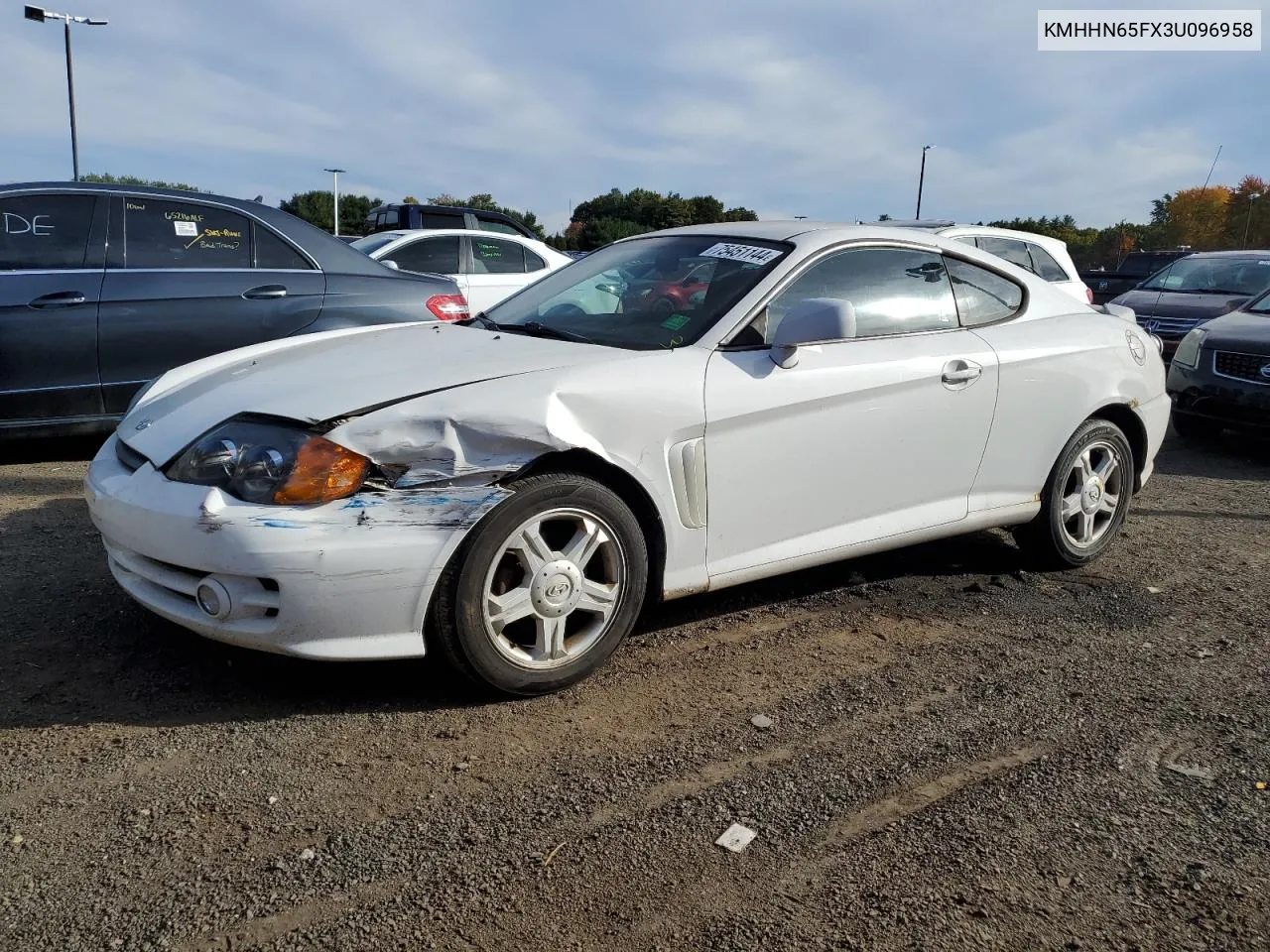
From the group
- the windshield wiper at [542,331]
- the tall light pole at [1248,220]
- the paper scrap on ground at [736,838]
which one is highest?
the tall light pole at [1248,220]

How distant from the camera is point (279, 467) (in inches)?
114

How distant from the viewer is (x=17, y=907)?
2170 mm

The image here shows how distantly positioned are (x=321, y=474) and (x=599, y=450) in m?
0.80

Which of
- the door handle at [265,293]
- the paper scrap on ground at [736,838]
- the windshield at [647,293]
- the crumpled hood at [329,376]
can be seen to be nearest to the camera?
the paper scrap on ground at [736,838]

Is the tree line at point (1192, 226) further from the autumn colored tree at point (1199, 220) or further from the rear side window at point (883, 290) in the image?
the rear side window at point (883, 290)

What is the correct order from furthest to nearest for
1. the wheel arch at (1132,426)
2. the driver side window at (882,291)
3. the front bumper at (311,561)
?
the wheel arch at (1132,426) < the driver side window at (882,291) < the front bumper at (311,561)

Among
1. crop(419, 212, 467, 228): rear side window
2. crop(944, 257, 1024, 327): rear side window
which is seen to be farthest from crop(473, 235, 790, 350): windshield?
crop(419, 212, 467, 228): rear side window

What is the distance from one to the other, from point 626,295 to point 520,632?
54.7 inches

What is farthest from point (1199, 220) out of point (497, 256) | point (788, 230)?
point (788, 230)

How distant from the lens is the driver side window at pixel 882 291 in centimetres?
380

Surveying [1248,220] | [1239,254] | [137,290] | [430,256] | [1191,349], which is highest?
[1248,220]

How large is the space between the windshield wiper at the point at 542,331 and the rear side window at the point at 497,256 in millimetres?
7181

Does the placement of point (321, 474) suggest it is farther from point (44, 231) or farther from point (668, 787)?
point (44, 231)

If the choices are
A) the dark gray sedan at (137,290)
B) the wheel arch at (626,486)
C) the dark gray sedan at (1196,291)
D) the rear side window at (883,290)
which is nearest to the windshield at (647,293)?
the rear side window at (883,290)
